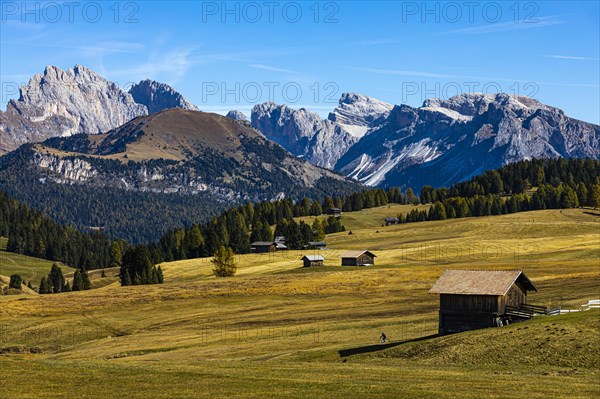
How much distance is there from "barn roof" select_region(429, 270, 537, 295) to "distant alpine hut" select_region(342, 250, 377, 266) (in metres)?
83.6

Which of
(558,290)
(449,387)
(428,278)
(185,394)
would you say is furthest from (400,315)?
(185,394)

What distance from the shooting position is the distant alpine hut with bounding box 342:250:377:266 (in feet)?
517

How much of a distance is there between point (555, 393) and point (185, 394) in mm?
18516

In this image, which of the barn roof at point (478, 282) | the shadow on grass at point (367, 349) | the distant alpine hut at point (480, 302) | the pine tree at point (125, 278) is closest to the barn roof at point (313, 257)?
the pine tree at point (125, 278)

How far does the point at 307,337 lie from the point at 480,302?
16.2 m

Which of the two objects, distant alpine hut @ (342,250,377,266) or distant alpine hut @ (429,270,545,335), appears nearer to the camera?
distant alpine hut @ (429,270,545,335)

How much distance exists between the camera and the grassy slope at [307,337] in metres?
41.4

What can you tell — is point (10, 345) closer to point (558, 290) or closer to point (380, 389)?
point (380, 389)

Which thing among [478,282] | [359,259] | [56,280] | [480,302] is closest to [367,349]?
[480,302]

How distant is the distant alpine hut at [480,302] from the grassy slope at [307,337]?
3.23 m

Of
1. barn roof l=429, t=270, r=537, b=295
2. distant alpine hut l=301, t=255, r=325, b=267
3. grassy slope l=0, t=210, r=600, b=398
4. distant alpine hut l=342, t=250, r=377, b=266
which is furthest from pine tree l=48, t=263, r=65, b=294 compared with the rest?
barn roof l=429, t=270, r=537, b=295

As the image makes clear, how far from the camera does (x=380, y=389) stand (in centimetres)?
3972

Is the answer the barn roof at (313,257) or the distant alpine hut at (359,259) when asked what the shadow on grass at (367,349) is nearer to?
the distant alpine hut at (359,259)

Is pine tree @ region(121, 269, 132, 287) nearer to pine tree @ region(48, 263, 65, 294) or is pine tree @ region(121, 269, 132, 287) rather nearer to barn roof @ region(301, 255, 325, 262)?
pine tree @ region(48, 263, 65, 294)
